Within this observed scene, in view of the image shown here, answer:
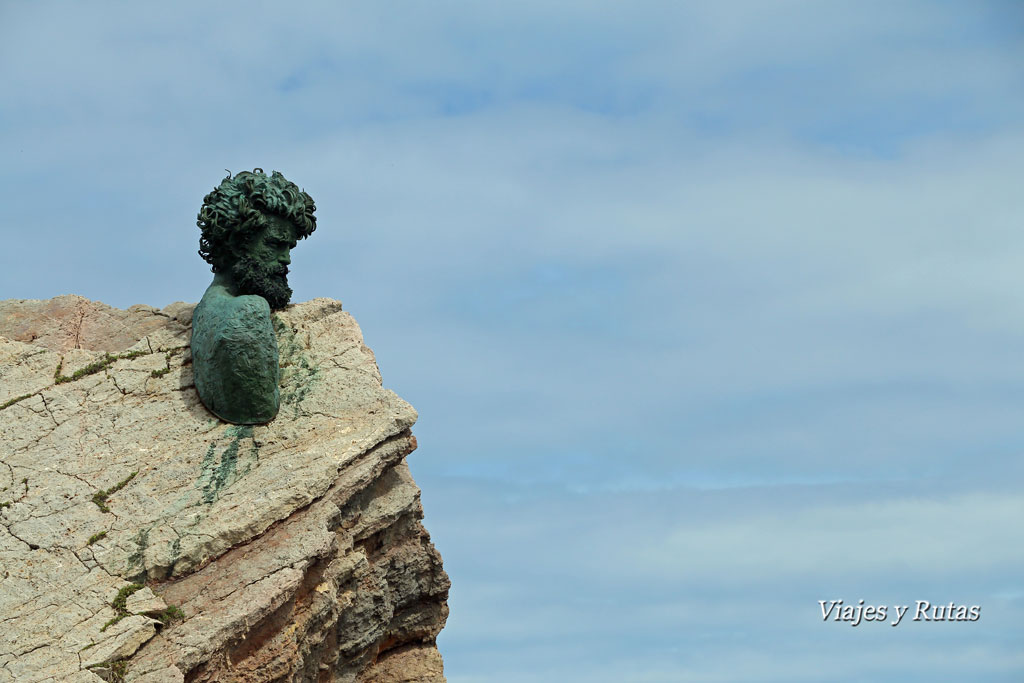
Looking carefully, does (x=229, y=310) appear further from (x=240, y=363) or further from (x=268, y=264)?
(x=268, y=264)

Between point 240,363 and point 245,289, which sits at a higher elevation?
point 245,289

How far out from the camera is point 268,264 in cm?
1157

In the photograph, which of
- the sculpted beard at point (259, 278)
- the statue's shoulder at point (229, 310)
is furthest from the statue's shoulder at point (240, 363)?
the sculpted beard at point (259, 278)

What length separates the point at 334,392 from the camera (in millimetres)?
11062

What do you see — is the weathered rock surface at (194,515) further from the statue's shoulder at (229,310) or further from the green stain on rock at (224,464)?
the statue's shoulder at (229,310)

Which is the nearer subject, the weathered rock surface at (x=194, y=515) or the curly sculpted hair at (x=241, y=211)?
the weathered rock surface at (x=194, y=515)

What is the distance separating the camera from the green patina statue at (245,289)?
35.6 ft

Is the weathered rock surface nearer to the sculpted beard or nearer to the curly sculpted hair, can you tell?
the sculpted beard

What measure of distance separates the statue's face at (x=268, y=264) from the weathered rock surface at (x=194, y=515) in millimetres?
253

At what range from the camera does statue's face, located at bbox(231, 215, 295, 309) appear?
1148 cm

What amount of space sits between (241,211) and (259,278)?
527mm

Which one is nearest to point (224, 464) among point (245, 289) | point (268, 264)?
point (245, 289)

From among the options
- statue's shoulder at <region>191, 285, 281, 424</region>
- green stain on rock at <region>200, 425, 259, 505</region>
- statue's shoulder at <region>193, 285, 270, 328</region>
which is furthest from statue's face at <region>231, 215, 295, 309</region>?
green stain on rock at <region>200, 425, 259, 505</region>

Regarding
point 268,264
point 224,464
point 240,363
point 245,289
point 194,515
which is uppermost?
point 268,264
